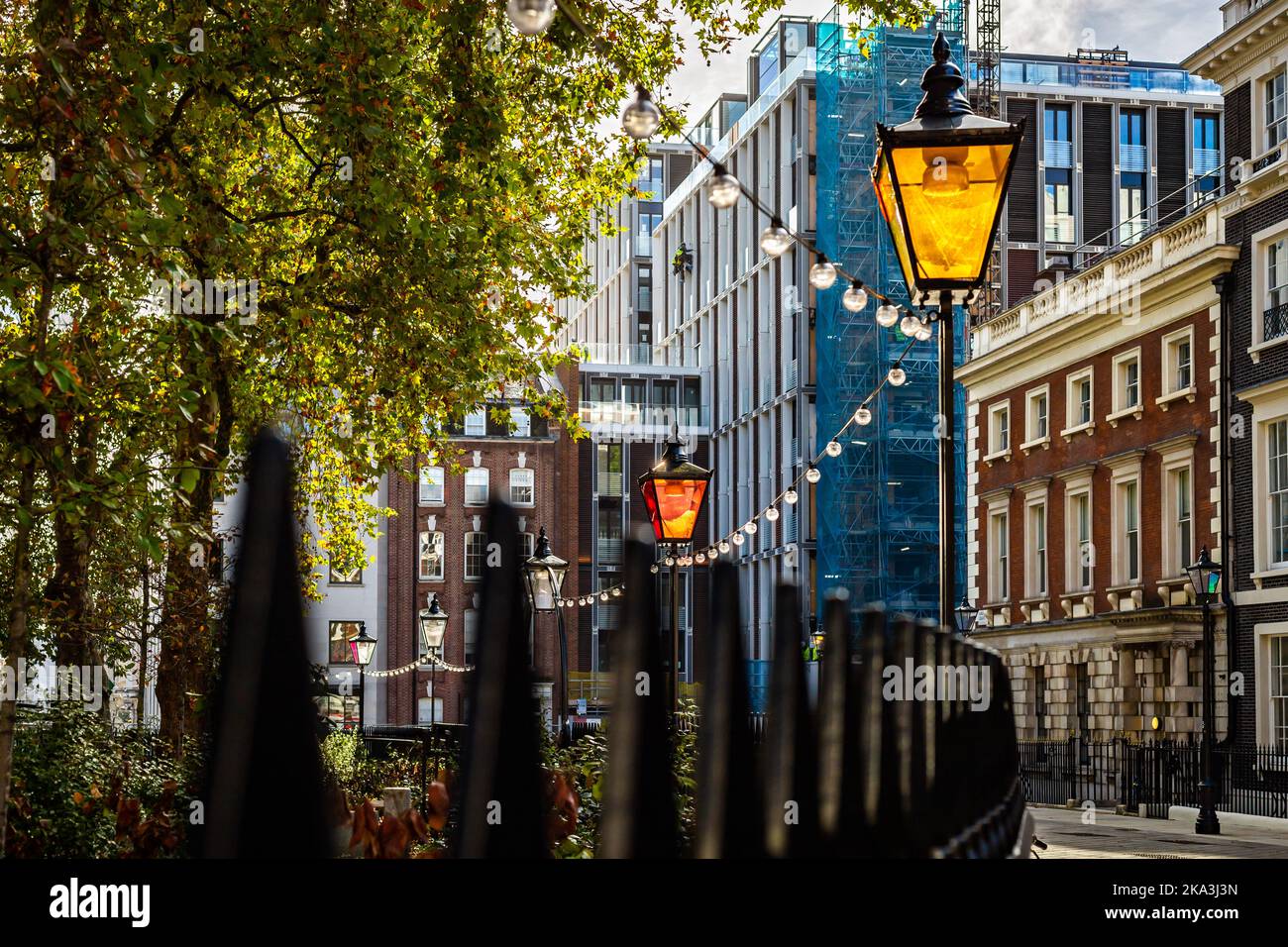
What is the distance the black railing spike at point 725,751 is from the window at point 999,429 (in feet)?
158

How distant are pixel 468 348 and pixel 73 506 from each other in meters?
10.5

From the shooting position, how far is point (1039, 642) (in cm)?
4569

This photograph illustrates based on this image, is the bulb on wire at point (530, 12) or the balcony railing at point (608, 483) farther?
the balcony railing at point (608, 483)

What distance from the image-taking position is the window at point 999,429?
48906 millimetres

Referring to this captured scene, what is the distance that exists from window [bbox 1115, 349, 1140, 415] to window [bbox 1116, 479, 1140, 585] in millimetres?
2100

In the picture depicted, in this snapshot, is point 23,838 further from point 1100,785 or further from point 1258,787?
point 1100,785

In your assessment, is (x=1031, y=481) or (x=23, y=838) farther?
(x=1031, y=481)

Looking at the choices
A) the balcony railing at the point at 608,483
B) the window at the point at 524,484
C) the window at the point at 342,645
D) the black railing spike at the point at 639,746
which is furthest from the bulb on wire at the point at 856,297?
the balcony railing at the point at 608,483

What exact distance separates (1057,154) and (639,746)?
73.7 metres

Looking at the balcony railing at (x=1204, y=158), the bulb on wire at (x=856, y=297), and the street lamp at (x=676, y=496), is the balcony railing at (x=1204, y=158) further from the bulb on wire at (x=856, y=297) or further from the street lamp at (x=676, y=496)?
the bulb on wire at (x=856, y=297)

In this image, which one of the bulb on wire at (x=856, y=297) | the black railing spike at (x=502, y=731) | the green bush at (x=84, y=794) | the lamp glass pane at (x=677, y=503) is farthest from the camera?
the lamp glass pane at (x=677, y=503)

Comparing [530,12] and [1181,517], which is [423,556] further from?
[530,12]

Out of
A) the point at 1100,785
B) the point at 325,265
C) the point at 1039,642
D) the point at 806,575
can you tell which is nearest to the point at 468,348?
the point at 325,265

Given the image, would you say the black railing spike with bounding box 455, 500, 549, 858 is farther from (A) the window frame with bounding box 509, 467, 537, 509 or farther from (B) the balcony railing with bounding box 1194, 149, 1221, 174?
(A) the window frame with bounding box 509, 467, 537, 509
